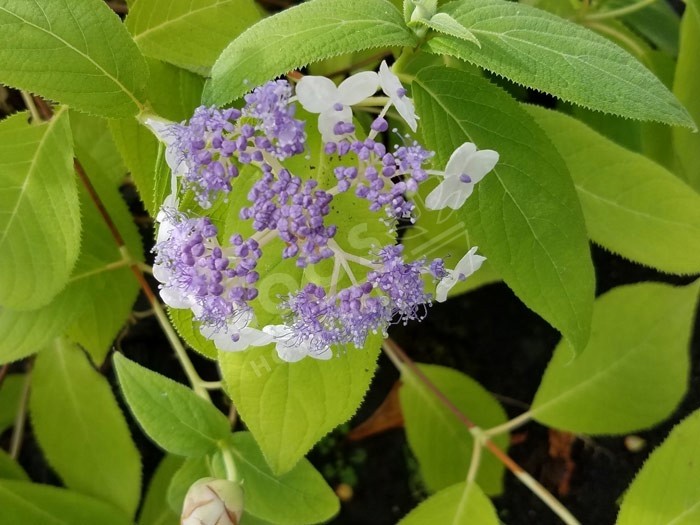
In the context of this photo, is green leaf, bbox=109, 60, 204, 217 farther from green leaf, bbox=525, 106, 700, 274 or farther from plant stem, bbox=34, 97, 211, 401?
green leaf, bbox=525, 106, 700, 274

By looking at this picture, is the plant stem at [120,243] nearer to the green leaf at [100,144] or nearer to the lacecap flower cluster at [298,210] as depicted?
the green leaf at [100,144]

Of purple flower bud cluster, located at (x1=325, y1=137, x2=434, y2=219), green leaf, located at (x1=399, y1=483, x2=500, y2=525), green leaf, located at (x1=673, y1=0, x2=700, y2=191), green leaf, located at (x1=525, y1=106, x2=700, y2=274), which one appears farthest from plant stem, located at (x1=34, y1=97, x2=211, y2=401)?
green leaf, located at (x1=673, y1=0, x2=700, y2=191)

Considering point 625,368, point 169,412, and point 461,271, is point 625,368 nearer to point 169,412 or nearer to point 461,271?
point 461,271

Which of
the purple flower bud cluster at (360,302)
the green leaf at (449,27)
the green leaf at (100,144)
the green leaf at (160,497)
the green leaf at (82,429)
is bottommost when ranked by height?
the green leaf at (160,497)

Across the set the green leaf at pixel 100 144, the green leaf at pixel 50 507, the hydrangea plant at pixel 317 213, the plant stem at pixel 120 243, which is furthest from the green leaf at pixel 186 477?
the green leaf at pixel 100 144

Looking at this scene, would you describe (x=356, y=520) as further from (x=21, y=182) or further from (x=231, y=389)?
(x=21, y=182)

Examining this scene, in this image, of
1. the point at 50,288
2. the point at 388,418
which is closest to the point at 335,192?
the point at 50,288

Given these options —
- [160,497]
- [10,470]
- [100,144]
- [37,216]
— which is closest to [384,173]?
[37,216]
